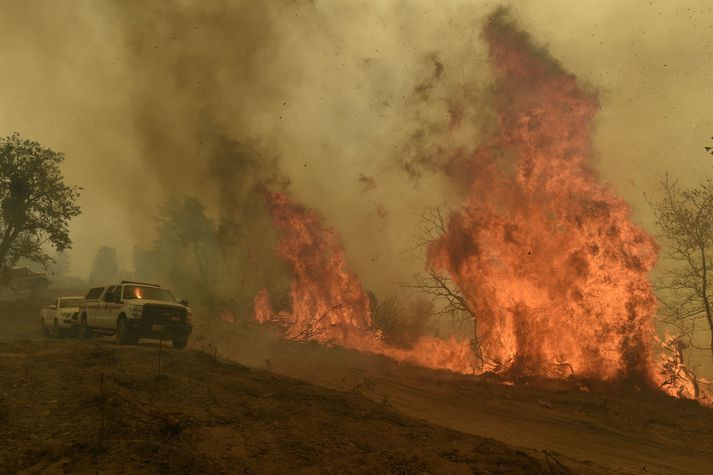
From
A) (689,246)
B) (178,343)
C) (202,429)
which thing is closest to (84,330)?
(178,343)

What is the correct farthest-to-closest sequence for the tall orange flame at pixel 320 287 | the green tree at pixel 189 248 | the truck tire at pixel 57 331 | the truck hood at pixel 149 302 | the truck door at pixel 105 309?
→ the green tree at pixel 189 248
the tall orange flame at pixel 320 287
the truck tire at pixel 57 331
the truck door at pixel 105 309
the truck hood at pixel 149 302

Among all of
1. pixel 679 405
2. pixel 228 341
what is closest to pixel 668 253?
pixel 679 405

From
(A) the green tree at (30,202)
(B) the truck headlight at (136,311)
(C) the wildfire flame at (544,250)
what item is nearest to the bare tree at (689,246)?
(C) the wildfire flame at (544,250)

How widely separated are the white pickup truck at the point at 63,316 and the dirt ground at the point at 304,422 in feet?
16.5

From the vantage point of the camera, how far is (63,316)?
1992cm

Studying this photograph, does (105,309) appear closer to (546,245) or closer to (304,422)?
(304,422)

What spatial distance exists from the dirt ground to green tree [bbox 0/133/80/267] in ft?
63.0

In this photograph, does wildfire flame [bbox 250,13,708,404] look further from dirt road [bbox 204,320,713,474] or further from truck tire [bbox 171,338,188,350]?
truck tire [bbox 171,338,188,350]

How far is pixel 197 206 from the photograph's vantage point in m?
49.5

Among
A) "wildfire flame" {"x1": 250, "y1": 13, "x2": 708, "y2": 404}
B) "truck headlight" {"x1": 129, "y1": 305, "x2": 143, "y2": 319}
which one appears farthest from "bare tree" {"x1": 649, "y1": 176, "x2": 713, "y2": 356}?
"truck headlight" {"x1": 129, "y1": 305, "x2": 143, "y2": 319}

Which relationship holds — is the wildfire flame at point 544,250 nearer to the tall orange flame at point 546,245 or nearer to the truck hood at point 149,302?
the tall orange flame at point 546,245

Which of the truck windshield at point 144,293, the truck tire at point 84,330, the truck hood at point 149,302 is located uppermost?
the truck windshield at point 144,293

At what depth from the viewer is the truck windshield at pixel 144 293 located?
1611 cm

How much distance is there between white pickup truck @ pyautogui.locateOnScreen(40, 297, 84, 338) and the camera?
19.6 meters
